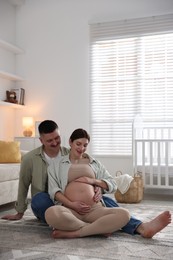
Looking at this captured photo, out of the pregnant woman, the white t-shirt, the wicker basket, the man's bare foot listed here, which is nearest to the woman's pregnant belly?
the pregnant woman

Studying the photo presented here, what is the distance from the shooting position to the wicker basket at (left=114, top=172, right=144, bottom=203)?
336 centimetres

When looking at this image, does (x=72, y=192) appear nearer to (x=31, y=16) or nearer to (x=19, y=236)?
(x=19, y=236)

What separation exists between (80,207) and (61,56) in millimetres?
2980

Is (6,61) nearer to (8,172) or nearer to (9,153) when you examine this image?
(9,153)

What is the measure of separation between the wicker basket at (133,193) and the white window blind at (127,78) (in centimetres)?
84

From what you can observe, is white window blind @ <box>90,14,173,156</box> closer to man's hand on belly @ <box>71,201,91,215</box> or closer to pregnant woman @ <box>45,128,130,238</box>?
pregnant woman @ <box>45,128,130,238</box>

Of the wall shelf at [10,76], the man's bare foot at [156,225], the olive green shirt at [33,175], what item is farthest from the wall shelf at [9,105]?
the man's bare foot at [156,225]

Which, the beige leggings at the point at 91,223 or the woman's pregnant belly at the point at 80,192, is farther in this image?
the woman's pregnant belly at the point at 80,192

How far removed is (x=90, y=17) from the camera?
4395 millimetres

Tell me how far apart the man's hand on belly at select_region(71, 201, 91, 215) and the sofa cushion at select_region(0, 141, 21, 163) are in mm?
1562

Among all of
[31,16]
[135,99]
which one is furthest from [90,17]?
[135,99]

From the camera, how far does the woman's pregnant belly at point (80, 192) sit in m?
1.99

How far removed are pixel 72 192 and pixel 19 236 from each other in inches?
16.2

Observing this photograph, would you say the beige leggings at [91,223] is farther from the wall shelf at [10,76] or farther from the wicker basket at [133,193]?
the wall shelf at [10,76]
